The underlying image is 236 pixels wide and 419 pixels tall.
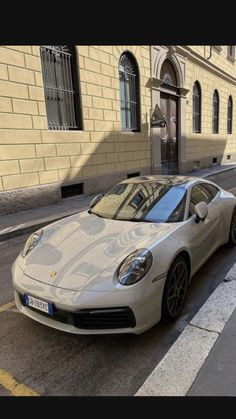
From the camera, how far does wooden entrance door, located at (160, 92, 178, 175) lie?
543 inches

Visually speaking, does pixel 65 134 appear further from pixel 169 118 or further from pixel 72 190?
pixel 169 118

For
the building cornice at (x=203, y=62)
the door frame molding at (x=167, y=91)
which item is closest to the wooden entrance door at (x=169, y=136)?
the door frame molding at (x=167, y=91)

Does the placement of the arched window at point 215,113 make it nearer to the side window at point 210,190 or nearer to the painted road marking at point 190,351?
the side window at point 210,190

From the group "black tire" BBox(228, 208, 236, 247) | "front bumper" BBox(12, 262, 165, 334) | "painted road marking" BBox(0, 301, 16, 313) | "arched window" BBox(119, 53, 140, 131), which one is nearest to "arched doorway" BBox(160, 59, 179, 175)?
"arched window" BBox(119, 53, 140, 131)

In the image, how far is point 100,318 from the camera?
2373 mm

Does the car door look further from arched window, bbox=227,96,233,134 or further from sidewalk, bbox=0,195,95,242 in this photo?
arched window, bbox=227,96,233,134

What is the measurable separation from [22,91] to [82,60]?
2.48m

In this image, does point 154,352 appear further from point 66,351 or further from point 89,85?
point 89,85

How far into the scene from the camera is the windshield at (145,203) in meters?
3.34

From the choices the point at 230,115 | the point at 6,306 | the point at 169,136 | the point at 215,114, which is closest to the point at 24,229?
the point at 6,306

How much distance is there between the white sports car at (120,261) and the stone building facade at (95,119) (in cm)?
445

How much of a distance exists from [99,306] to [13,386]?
2.68 feet

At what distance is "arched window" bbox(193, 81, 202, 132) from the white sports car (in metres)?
14.0

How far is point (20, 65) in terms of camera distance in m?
7.23
